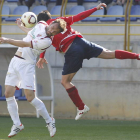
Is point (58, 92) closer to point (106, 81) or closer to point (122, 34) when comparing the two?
point (106, 81)

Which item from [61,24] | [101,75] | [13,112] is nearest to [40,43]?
[61,24]

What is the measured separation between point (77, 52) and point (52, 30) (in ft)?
2.55

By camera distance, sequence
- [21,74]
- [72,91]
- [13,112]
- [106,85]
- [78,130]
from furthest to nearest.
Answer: [106,85]
[78,130]
[72,91]
[13,112]
[21,74]

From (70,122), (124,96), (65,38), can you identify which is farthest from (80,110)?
(124,96)

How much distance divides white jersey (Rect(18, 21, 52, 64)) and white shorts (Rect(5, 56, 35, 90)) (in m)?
0.11

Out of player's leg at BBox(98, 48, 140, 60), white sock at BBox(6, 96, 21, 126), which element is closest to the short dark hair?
player's leg at BBox(98, 48, 140, 60)

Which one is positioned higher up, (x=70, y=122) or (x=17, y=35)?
(x=17, y=35)

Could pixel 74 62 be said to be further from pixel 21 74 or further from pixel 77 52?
pixel 21 74

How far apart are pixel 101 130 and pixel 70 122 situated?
6.70 ft

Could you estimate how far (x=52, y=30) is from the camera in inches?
287

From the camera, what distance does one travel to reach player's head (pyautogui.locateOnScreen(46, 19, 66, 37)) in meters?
7.25

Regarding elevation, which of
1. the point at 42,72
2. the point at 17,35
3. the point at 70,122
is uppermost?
the point at 17,35

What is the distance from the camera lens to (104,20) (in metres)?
13.1

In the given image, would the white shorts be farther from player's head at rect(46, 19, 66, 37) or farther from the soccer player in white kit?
player's head at rect(46, 19, 66, 37)
